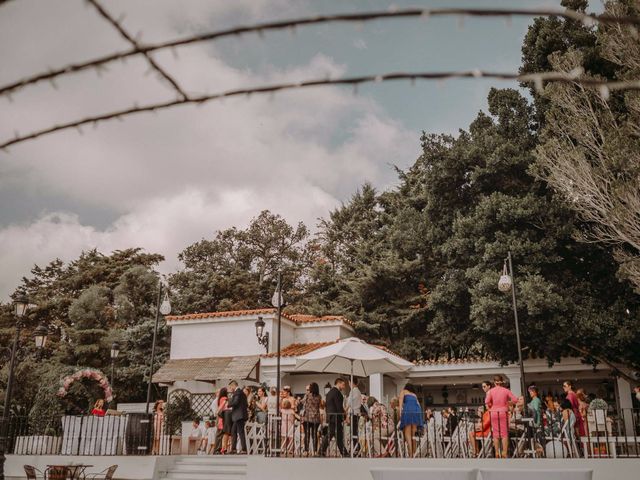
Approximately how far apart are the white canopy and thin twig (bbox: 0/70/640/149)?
35.4 feet

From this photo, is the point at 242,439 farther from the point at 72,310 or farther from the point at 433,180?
the point at 72,310

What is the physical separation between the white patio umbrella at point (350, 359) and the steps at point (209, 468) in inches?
96.7

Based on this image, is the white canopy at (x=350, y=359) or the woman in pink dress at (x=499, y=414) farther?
the white canopy at (x=350, y=359)

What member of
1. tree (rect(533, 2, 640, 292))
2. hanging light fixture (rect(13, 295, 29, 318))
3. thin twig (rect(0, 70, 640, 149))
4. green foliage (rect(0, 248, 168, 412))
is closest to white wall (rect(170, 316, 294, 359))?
green foliage (rect(0, 248, 168, 412))

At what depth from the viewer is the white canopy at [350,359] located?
12.3 meters

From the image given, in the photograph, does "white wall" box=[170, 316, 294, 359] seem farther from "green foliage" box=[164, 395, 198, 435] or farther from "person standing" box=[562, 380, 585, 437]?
"person standing" box=[562, 380, 585, 437]

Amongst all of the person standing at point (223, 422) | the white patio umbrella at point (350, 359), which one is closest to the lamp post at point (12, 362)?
the person standing at point (223, 422)

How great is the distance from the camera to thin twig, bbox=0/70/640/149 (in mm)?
1495

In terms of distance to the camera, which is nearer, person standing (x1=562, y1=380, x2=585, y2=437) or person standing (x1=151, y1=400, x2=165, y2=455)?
person standing (x1=562, y1=380, x2=585, y2=437)

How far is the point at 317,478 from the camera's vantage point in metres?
10.8

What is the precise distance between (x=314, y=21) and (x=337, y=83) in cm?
18

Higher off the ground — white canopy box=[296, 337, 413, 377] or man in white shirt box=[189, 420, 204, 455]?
white canopy box=[296, 337, 413, 377]

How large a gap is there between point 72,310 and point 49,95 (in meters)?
30.1

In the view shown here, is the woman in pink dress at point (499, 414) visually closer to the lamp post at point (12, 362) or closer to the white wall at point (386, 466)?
the white wall at point (386, 466)
